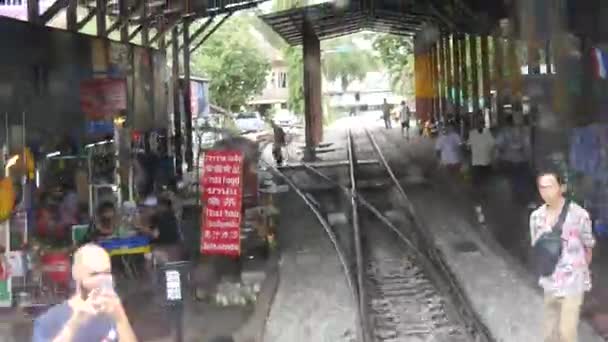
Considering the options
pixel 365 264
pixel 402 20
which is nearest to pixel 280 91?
pixel 402 20

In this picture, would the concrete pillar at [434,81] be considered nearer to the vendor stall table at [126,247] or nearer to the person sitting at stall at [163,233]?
the person sitting at stall at [163,233]

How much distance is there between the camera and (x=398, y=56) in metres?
72.9

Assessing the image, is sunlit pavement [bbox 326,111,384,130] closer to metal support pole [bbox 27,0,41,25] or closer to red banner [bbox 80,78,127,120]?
red banner [bbox 80,78,127,120]

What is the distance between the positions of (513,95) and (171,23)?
402 inches

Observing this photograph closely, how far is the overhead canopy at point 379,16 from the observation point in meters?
31.0

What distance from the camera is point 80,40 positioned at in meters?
21.2

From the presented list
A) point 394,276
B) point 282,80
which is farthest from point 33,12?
point 282,80

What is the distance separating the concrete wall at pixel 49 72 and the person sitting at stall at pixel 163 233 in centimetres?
349

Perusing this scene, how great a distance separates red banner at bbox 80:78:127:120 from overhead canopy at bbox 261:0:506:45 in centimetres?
1026

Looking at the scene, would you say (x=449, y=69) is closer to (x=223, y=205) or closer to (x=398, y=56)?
(x=398, y=56)

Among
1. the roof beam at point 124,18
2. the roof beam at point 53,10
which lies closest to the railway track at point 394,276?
→ the roof beam at point 124,18

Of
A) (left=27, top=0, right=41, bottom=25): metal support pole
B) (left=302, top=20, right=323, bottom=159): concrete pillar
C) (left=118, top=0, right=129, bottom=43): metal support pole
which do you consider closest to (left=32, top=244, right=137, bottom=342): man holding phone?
(left=27, top=0, right=41, bottom=25): metal support pole

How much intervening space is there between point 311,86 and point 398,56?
119 feet

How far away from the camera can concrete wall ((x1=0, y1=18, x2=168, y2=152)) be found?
1745cm
